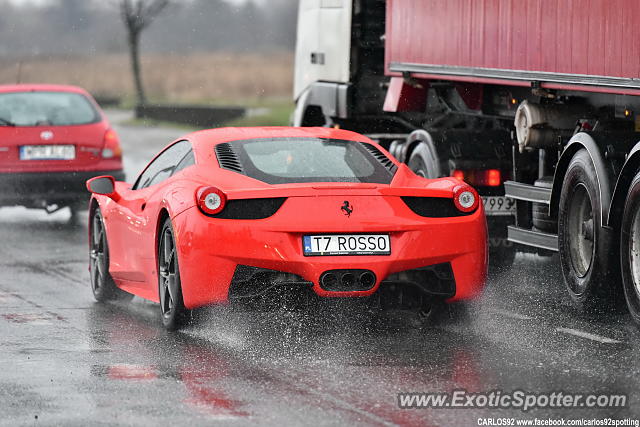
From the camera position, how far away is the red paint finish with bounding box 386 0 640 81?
1002 cm

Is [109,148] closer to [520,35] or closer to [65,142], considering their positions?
[65,142]

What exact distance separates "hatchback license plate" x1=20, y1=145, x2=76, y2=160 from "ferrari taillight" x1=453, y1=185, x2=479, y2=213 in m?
9.25

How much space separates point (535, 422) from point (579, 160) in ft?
13.2

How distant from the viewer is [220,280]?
9297 mm

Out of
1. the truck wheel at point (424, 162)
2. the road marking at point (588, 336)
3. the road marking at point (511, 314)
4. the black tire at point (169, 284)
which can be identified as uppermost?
the truck wheel at point (424, 162)

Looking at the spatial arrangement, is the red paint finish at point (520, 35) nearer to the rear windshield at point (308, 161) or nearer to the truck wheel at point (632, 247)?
the truck wheel at point (632, 247)

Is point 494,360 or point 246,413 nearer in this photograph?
point 246,413

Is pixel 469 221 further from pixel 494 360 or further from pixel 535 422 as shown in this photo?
pixel 535 422

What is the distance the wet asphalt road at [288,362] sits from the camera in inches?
288

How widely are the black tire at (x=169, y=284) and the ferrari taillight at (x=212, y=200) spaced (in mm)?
417

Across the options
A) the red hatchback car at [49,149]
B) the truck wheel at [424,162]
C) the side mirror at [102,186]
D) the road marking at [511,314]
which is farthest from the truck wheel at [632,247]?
the red hatchback car at [49,149]

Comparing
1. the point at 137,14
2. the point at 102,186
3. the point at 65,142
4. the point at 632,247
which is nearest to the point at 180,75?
the point at 137,14

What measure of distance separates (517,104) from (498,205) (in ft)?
3.13

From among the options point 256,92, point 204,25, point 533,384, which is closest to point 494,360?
point 533,384
